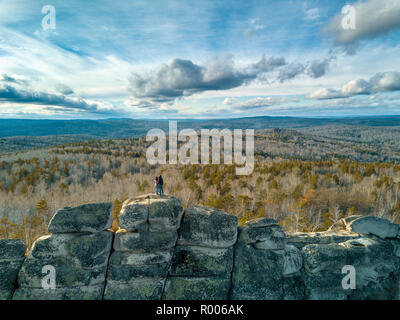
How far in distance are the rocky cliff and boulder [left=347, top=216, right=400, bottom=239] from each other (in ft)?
1.67

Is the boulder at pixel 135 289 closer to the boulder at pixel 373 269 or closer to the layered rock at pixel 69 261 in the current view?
the layered rock at pixel 69 261

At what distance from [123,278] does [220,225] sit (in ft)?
11.0

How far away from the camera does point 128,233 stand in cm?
649

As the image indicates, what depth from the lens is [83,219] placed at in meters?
6.36

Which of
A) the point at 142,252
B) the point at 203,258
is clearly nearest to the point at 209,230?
the point at 203,258

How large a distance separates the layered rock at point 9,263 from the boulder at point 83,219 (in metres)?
1.38

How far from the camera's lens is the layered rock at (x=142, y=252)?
6.30m

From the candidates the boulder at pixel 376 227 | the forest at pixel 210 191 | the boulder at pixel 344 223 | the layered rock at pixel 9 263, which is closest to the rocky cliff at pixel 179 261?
the layered rock at pixel 9 263

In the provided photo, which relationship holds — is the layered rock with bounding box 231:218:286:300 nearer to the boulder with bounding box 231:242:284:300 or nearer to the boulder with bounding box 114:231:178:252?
the boulder with bounding box 231:242:284:300

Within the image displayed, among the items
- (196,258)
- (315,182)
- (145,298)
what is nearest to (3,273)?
(145,298)

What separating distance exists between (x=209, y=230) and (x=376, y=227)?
669 centimetres

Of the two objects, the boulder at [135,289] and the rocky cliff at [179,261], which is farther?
the boulder at [135,289]

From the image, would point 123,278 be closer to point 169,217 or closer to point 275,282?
point 169,217

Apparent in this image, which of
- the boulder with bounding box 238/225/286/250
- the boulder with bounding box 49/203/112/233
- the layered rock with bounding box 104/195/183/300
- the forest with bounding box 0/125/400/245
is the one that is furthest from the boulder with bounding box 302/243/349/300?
the boulder with bounding box 49/203/112/233
